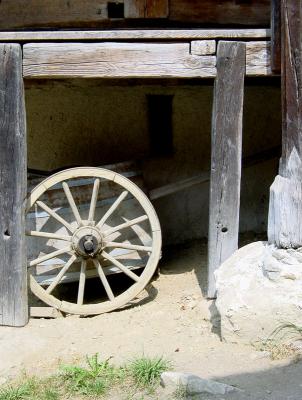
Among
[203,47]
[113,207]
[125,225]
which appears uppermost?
[203,47]

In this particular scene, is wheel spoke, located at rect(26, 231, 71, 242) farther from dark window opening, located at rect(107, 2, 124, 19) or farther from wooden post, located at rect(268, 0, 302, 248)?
dark window opening, located at rect(107, 2, 124, 19)

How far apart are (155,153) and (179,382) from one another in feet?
12.4

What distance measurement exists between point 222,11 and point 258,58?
110 centimetres

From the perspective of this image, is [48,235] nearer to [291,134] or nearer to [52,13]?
[52,13]

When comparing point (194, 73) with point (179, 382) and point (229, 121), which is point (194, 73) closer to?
point (229, 121)

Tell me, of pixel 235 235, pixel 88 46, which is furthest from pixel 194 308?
pixel 88 46

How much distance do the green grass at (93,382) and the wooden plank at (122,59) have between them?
2323mm

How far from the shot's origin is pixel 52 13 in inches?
251

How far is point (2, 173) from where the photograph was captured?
5.53 meters

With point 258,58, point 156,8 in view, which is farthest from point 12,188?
point 258,58

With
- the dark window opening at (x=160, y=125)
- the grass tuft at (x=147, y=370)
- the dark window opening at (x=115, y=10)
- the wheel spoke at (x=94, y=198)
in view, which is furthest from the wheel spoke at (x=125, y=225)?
the dark window opening at (x=115, y=10)

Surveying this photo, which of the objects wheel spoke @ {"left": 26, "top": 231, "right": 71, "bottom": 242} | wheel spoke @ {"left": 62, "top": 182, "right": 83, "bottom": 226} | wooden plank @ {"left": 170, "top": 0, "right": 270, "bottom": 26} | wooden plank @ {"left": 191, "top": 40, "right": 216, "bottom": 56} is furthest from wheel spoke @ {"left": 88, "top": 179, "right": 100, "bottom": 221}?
wooden plank @ {"left": 170, "top": 0, "right": 270, "bottom": 26}

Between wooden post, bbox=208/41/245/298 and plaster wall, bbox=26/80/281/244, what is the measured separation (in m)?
2.01

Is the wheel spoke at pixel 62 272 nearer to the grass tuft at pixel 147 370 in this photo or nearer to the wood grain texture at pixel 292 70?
the grass tuft at pixel 147 370
